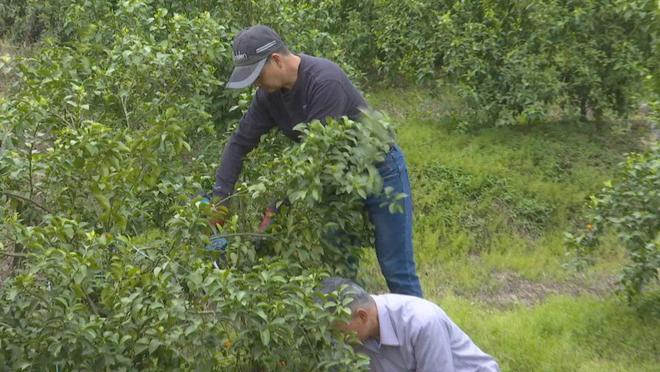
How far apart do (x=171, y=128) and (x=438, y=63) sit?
5778mm

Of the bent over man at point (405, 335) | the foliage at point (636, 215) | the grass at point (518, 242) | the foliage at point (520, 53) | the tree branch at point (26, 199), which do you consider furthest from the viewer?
the foliage at point (520, 53)

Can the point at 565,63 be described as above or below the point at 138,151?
below

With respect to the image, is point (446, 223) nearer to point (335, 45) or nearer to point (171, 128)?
point (335, 45)

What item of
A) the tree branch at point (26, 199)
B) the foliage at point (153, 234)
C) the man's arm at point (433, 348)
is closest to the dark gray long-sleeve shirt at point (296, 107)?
the foliage at point (153, 234)

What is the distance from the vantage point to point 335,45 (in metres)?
6.65

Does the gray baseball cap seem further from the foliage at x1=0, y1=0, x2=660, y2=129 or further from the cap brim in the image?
the foliage at x1=0, y1=0, x2=660, y2=129

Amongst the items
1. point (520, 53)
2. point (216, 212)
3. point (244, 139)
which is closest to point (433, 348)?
point (216, 212)

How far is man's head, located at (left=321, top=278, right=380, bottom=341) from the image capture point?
3412mm

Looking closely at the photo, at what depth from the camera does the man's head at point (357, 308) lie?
3412mm

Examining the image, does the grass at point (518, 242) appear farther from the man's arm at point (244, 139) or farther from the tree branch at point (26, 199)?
the tree branch at point (26, 199)

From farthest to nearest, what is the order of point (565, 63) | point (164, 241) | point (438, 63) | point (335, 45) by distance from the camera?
point (438, 63)
point (565, 63)
point (335, 45)
point (164, 241)

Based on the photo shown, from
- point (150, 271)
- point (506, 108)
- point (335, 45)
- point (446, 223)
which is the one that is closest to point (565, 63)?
point (506, 108)

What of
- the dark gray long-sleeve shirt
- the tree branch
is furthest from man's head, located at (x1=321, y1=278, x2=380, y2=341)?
the tree branch

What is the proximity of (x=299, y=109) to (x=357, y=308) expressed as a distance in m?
1.11
